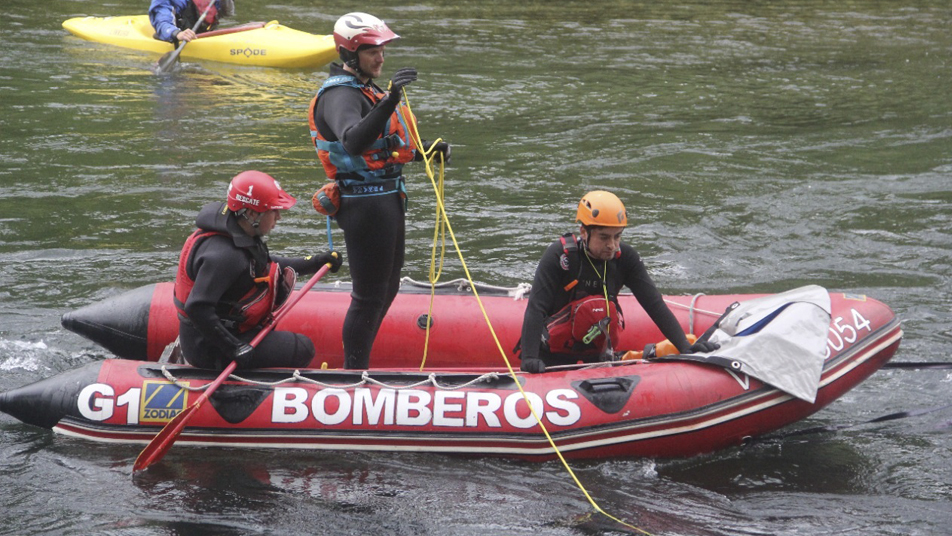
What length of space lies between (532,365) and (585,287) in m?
0.46

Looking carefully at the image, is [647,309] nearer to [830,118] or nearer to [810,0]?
[830,118]

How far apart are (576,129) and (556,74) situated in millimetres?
2286

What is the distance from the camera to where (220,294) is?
466cm

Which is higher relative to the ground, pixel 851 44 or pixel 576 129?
pixel 851 44

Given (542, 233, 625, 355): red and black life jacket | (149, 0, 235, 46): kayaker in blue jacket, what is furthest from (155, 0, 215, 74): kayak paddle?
(542, 233, 625, 355): red and black life jacket

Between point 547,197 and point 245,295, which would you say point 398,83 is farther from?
point 547,197

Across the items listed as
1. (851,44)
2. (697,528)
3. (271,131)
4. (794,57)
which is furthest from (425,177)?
(851,44)

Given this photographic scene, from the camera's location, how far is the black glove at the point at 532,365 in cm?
498

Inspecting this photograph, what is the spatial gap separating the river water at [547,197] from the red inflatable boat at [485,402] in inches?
5.5

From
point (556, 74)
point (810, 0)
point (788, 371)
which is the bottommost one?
point (788, 371)

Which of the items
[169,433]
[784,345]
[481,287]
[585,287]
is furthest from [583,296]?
[169,433]

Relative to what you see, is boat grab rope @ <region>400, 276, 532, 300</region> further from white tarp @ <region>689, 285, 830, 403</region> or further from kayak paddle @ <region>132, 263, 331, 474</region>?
kayak paddle @ <region>132, 263, 331, 474</region>

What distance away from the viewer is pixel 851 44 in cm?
1514

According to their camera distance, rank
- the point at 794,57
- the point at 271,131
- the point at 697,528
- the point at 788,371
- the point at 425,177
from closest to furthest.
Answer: the point at 697,528 < the point at 788,371 < the point at 425,177 < the point at 271,131 < the point at 794,57
